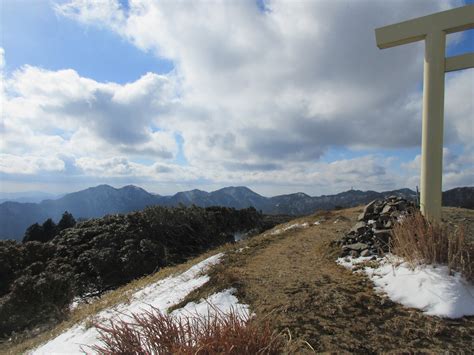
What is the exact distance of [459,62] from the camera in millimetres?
5113

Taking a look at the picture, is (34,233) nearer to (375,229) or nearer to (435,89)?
(375,229)

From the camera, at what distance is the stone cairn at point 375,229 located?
5607 mm

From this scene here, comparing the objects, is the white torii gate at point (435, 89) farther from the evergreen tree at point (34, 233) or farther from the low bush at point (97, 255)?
the evergreen tree at point (34, 233)

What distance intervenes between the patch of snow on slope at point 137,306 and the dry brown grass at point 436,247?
318cm

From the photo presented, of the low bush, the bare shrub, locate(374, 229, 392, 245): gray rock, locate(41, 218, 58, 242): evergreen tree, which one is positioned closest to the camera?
the bare shrub

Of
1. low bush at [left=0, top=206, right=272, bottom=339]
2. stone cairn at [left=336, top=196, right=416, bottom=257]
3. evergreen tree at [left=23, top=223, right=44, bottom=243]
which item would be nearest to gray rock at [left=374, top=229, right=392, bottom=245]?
stone cairn at [left=336, top=196, right=416, bottom=257]

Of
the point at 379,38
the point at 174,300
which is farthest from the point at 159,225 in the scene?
the point at 379,38

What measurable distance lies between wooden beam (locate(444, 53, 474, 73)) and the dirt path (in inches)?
150

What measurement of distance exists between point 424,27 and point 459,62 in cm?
84

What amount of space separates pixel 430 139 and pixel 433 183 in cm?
74

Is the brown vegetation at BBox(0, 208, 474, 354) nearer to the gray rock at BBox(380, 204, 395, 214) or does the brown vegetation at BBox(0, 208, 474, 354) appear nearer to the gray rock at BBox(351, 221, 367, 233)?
the gray rock at BBox(351, 221, 367, 233)

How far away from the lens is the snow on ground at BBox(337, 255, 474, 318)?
11.2 ft

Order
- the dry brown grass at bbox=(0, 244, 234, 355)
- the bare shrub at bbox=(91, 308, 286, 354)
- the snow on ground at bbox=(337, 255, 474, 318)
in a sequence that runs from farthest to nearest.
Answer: the dry brown grass at bbox=(0, 244, 234, 355) → the snow on ground at bbox=(337, 255, 474, 318) → the bare shrub at bbox=(91, 308, 286, 354)

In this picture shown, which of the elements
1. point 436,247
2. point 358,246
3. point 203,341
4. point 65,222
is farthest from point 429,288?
point 65,222
